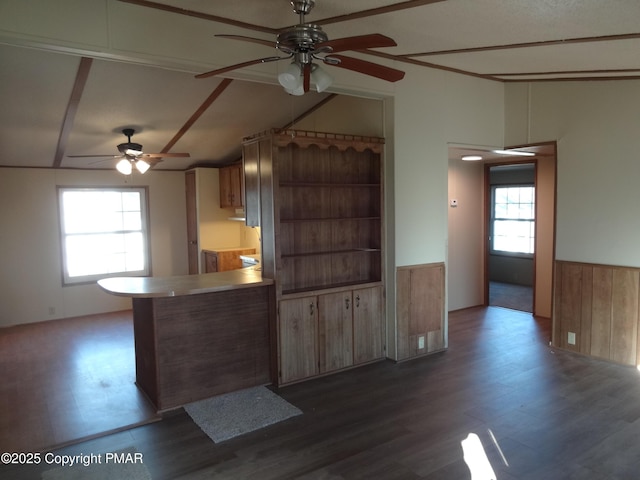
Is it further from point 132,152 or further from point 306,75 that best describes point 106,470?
point 132,152

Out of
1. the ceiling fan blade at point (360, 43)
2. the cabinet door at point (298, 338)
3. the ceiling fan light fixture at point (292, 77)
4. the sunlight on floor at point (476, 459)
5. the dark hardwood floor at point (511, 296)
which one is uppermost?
the ceiling fan blade at point (360, 43)

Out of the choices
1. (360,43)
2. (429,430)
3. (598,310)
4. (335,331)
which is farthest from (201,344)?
(598,310)

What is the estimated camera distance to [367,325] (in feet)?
14.9

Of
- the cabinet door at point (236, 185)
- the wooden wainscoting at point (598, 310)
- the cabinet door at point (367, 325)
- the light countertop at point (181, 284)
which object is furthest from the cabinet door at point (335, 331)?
the cabinet door at point (236, 185)

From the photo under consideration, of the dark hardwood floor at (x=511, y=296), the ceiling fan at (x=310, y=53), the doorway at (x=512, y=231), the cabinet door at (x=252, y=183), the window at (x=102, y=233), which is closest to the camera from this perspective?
the ceiling fan at (x=310, y=53)

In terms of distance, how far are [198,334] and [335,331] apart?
1.30 m

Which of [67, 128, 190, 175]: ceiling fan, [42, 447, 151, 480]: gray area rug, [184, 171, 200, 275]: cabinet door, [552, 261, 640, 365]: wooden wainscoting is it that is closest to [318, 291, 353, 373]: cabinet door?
[42, 447, 151, 480]: gray area rug

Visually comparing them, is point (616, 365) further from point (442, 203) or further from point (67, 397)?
point (67, 397)

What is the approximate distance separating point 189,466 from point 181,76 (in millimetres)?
3426

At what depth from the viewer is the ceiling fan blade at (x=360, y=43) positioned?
2209mm

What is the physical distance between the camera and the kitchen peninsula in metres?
3.57

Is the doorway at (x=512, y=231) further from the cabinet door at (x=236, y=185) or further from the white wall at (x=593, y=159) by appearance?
the cabinet door at (x=236, y=185)

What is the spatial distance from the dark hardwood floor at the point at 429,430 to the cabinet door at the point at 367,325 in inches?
5.9

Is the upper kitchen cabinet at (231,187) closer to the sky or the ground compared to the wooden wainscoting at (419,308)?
closer to the sky
